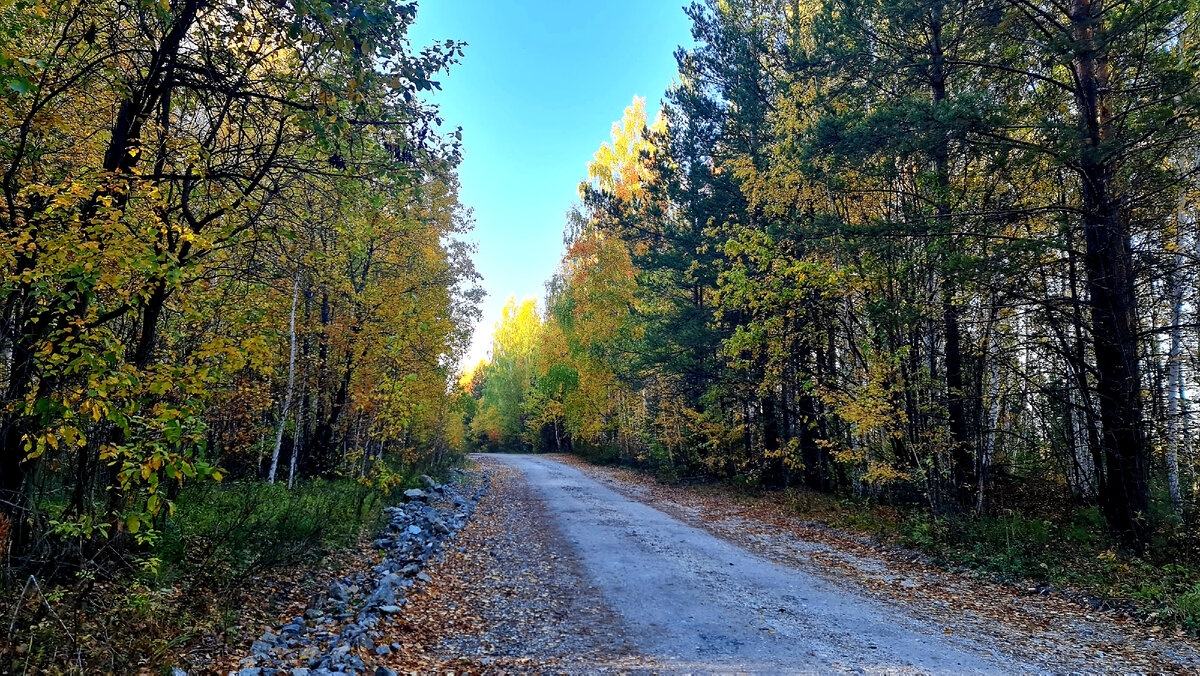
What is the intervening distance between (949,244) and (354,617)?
10.4 metres

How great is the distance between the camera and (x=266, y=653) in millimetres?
4383

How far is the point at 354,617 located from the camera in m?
5.47

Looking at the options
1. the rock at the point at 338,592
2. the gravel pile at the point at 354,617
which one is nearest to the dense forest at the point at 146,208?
the rock at the point at 338,592

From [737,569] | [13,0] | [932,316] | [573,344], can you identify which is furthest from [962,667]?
[573,344]

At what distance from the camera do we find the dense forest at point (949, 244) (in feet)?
26.3

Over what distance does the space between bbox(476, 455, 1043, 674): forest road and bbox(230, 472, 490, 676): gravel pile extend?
7.49 ft

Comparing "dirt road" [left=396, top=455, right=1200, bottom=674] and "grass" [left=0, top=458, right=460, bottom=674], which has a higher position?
"grass" [left=0, top=458, right=460, bottom=674]

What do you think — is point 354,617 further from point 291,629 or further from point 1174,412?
point 1174,412

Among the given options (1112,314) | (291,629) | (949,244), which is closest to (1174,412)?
(1112,314)

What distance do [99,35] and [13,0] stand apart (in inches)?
58.5

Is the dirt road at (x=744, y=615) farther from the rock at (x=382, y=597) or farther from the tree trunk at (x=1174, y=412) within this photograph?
the tree trunk at (x=1174, y=412)

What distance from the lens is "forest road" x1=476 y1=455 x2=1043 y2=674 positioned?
464cm

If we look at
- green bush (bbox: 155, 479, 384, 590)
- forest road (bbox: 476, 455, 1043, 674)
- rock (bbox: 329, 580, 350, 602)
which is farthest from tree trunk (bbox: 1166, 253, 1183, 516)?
green bush (bbox: 155, 479, 384, 590)

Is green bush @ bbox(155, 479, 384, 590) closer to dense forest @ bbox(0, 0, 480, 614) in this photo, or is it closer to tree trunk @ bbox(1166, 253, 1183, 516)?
dense forest @ bbox(0, 0, 480, 614)
